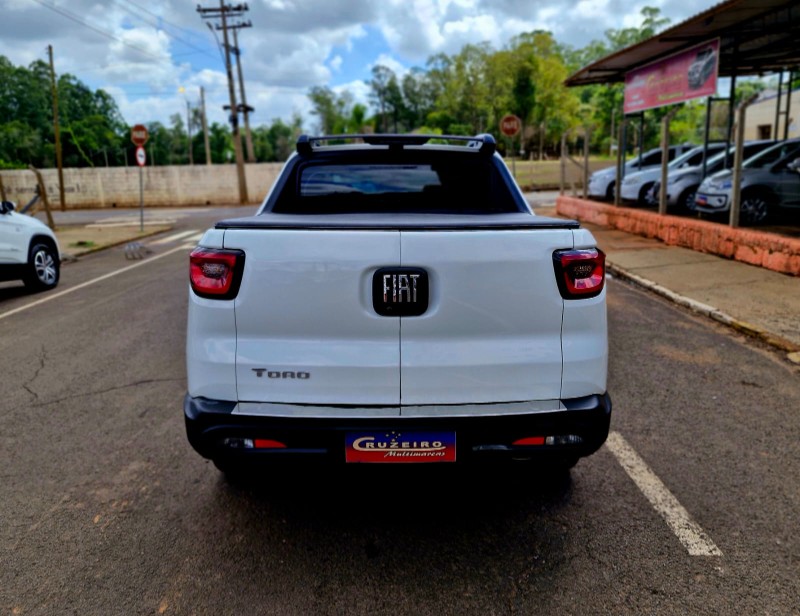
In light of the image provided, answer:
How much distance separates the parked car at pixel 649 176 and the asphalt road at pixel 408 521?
12816 millimetres

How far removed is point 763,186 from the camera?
36.0ft

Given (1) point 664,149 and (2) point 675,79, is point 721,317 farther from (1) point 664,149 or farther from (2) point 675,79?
(2) point 675,79

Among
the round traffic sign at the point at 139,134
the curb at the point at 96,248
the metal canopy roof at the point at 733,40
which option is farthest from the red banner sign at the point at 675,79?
the round traffic sign at the point at 139,134

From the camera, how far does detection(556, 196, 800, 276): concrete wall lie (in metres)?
8.53

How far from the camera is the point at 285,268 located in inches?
96.3

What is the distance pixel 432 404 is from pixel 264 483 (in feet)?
4.47

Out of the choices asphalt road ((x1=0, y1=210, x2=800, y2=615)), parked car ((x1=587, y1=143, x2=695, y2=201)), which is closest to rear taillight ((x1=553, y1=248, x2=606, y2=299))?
asphalt road ((x1=0, y1=210, x2=800, y2=615))

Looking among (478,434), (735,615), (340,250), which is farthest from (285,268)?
(735,615)

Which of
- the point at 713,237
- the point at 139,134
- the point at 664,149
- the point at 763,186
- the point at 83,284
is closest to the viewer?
the point at 83,284

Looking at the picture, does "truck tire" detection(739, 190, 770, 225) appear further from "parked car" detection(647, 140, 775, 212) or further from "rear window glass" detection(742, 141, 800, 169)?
"parked car" detection(647, 140, 775, 212)

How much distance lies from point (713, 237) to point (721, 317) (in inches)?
165

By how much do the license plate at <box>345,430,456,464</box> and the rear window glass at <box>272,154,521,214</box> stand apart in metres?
1.82

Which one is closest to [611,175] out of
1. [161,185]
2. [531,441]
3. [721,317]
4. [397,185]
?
[721,317]

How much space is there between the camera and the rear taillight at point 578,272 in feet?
8.16
